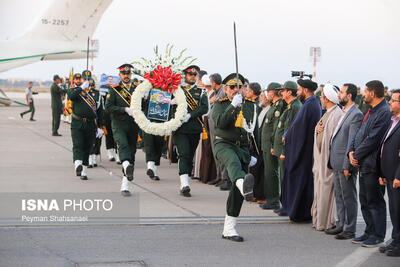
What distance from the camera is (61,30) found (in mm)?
37562

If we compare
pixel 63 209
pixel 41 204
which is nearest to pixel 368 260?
pixel 63 209

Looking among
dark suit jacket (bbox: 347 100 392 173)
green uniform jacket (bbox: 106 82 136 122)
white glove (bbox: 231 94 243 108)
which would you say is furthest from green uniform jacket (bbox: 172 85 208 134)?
dark suit jacket (bbox: 347 100 392 173)

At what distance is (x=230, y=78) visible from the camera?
7.85m

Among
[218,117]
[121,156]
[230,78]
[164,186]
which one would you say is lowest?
[164,186]

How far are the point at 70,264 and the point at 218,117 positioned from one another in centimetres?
283

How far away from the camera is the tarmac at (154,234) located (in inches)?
243

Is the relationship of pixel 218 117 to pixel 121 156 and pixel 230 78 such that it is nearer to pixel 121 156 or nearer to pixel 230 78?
pixel 230 78

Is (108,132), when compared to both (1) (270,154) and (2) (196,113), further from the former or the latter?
(1) (270,154)

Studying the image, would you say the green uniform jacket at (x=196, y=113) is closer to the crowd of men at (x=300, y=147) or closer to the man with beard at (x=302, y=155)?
the crowd of men at (x=300, y=147)

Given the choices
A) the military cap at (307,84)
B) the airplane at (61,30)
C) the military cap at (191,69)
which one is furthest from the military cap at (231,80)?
the airplane at (61,30)

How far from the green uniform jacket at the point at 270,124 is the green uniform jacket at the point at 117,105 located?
2543mm

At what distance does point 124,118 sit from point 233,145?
3344mm

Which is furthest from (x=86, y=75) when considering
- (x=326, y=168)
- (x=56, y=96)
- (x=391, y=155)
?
(x=56, y=96)

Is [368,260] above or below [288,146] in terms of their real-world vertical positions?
below
